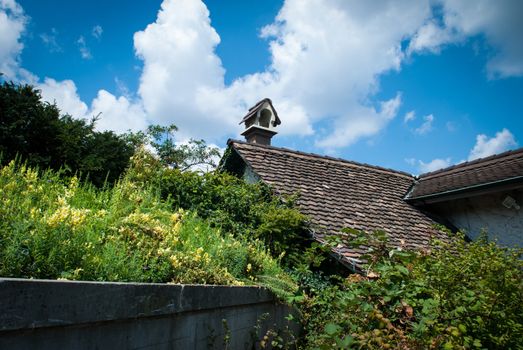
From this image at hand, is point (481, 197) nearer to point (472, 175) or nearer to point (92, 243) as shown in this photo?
point (472, 175)

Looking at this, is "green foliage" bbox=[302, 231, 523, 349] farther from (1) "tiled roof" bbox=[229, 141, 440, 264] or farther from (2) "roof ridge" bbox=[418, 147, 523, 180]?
(2) "roof ridge" bbox=[418, 147, 523, 180]

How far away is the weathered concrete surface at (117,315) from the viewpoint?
1.81 meters

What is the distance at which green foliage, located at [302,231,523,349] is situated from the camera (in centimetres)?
275

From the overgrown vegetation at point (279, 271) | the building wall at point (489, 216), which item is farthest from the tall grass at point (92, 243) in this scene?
the building wall at point (489, 216)

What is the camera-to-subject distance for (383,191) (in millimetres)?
11875

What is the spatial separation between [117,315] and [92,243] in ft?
2.55

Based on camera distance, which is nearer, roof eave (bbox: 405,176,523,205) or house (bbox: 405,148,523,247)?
roof eave (bbox: 405,176,523,205)

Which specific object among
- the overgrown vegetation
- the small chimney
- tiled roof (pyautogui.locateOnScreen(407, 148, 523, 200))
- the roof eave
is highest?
the small chimney

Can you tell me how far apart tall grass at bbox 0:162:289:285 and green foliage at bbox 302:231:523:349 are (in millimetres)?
1618

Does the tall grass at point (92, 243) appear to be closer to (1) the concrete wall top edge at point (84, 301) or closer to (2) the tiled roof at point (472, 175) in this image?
(1) the concrete wall top edge at point (84, 301)

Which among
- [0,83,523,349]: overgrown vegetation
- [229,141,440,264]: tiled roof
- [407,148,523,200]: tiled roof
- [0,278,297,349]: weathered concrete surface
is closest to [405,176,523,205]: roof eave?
[407,148,523,200]: tiled roof

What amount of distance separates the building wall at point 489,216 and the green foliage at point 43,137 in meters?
10.5

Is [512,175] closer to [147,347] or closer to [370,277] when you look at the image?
[370,277]

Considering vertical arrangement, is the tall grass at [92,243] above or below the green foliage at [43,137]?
below
